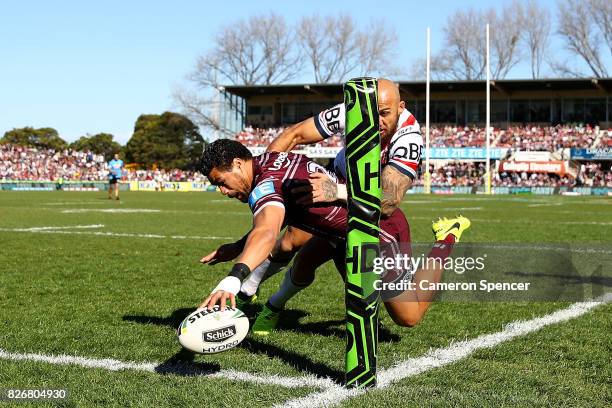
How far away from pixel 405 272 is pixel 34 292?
13.8ft

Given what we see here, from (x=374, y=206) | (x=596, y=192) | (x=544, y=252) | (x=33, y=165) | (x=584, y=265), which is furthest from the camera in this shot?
(x=33, y=165)

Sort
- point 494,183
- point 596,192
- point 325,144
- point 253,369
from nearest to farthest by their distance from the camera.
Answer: point 253,369, point 596,192, point 494,183, point 325,144

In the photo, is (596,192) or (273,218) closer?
(273,218)

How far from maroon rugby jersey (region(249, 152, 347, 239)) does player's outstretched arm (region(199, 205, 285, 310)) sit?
0.08 meters

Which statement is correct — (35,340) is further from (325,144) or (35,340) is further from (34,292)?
(325,144)

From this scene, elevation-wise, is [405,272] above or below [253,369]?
above

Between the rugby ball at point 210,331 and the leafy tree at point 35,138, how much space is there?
10787cm

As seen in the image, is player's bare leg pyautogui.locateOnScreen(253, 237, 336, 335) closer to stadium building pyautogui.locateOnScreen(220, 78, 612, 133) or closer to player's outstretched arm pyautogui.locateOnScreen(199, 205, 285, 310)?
player's outstretched arm pyautogui.locateOnScreen(199, 205, 285, 310)

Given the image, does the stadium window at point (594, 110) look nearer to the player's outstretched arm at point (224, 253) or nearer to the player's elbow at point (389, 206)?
the player's elbow at point (389, 206)

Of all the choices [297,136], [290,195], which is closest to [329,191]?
[290,195]

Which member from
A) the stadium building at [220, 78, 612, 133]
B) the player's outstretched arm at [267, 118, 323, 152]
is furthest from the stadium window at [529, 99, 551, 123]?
the player's outstretched arm at [267, 118, 323, 152]

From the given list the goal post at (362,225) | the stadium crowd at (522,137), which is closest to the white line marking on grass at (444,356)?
the goal post at (362,225)

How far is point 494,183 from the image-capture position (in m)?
54.3

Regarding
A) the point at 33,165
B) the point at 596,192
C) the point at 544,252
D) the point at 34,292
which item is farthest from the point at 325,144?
the point at 34,292
